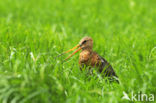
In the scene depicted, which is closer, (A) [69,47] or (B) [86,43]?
(B) [86,43]

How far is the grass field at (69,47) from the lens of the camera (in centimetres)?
369

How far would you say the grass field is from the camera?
3688 mm

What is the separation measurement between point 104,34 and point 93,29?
366 mm

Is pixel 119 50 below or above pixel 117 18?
below

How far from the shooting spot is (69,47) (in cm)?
641

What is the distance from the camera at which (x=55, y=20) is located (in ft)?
30.1

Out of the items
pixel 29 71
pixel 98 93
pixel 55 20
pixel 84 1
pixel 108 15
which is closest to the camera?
pixel 29 71

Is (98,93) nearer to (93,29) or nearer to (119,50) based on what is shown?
(119,50)

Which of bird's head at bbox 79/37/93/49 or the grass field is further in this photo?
bird's head at bbox 79/37/93/49

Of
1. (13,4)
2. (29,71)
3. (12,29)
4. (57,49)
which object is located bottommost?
(29,71)

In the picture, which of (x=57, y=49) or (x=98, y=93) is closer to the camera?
(x=98, y=93)

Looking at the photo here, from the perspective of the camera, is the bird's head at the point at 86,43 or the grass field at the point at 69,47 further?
the bird's head at the point at 86,43

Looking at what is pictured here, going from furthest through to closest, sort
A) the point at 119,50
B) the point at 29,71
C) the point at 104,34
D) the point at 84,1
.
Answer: the point at 84,1 < the point at 104,34 < the point at 119,50 < the point at 29,71

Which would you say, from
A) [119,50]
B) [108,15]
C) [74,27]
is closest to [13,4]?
[74,27]
